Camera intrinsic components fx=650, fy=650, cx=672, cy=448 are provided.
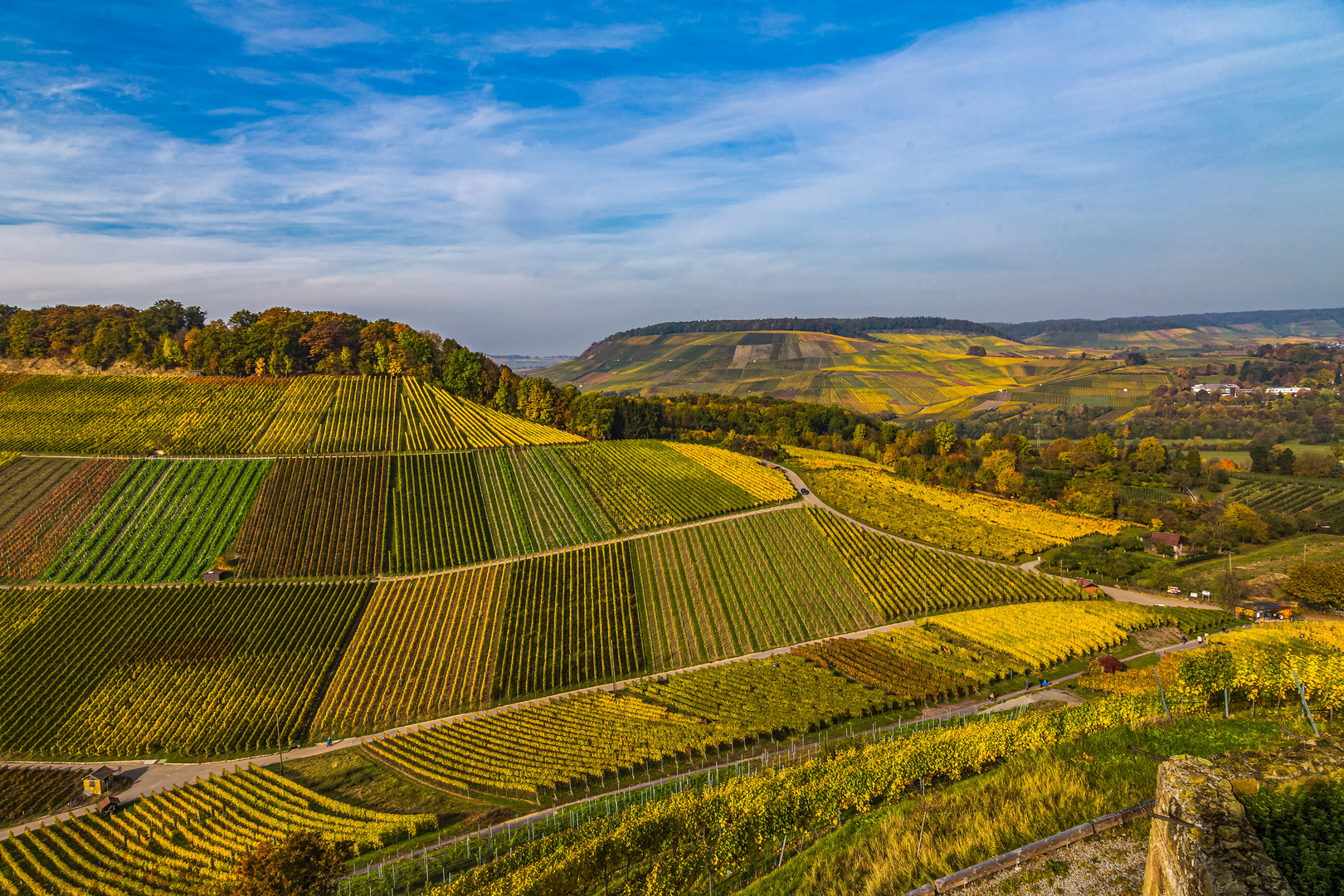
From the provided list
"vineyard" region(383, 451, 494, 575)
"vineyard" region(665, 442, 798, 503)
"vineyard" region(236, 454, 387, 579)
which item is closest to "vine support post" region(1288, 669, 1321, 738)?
"vineyard" region(665, 442, 798, 503)

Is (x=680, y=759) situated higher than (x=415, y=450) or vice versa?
(x=415, y=450)

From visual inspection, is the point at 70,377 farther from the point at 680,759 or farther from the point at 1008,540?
the point at 1008,540

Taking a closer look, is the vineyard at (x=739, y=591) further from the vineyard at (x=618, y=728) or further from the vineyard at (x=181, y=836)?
the vineyard at (x=181, y=836)

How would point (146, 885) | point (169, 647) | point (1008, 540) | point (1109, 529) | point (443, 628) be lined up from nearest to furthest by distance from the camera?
1. point (146, 885)
2. point (169, 647)
3. point (443, 628)
4. point (1008, 540)
5. point (1109, 529)

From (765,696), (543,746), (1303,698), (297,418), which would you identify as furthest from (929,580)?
(297,418)

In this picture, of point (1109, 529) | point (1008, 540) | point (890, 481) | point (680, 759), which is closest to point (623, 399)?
point (890, 481)

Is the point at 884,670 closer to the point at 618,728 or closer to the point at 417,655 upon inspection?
the point at 618,728

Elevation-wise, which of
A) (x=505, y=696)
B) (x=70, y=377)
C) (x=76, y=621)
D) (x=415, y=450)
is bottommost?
(x=505, y=696)
